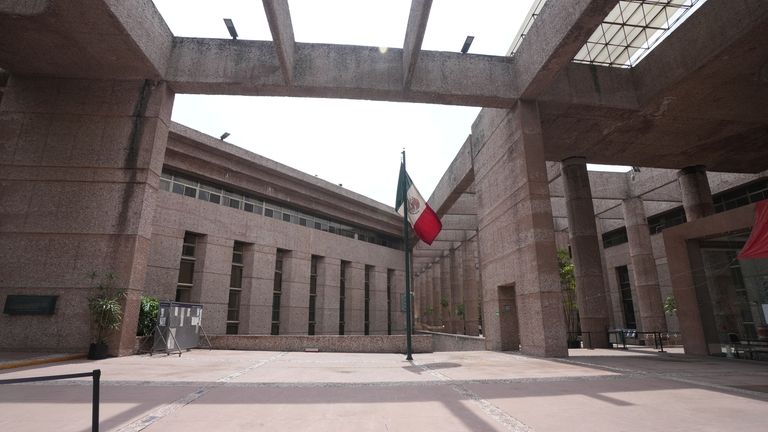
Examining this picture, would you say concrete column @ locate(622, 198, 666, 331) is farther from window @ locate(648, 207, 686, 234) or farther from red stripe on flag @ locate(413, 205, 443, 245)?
red stripe on flag @ locate(413, 205, 443, 245)

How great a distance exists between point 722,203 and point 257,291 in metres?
33.4

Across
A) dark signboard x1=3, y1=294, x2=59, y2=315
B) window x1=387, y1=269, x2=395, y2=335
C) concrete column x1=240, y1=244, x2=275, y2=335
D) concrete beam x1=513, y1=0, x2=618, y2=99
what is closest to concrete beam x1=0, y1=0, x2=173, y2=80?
dark signboard x1=3, y1=294, x2=59, y2=315

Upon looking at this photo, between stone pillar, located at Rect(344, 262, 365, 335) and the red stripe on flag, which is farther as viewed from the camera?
stone pillar, located at Rect(344, 262, 365, 335)

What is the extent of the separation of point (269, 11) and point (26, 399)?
10826 millimetres

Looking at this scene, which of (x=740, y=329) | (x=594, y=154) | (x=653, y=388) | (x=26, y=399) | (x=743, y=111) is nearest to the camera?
(x=26, y=399)

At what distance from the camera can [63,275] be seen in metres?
12.4

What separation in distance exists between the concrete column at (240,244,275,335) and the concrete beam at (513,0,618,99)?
17.8 metres

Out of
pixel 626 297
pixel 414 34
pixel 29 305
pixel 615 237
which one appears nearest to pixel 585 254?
pixel 414 34

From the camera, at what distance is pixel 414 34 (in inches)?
496

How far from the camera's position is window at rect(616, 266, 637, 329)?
1321 inches

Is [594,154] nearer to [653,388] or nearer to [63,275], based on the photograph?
[653,388]

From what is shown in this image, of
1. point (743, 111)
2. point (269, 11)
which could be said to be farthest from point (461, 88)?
point (743, 111)

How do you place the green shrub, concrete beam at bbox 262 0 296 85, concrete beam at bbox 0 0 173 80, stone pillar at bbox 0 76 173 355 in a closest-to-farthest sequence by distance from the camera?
concrete beam at bbox 0 0 173 80 < concrete beam at bbox 262 0 296 85 < stone pillar at bbox 0 76 173 355 < the green shrub

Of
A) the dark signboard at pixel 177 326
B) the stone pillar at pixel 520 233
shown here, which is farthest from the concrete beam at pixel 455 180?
the dark signboard at pixel 177 326
